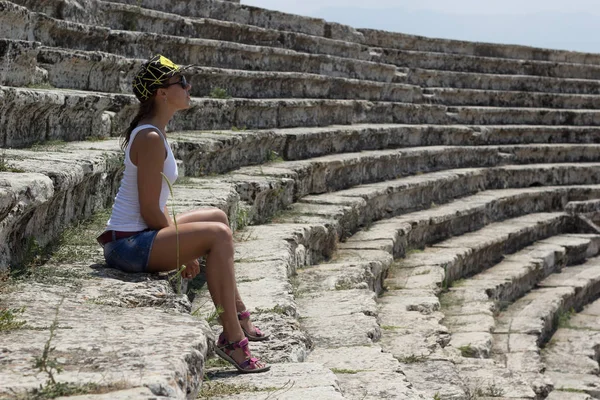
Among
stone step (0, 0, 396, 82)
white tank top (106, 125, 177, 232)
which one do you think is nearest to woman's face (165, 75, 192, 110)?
white tank top (106, 125, 177, 232)

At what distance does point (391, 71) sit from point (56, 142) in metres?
9.79

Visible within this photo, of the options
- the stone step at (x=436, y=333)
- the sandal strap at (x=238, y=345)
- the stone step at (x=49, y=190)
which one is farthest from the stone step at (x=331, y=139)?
the sandal strap at (x=238, y=345)

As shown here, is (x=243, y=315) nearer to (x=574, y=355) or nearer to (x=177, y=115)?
(x=177, y=115)

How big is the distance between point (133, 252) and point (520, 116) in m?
13.4

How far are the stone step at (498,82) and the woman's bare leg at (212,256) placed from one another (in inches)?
473

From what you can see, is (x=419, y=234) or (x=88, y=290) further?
(x=419, y=234)

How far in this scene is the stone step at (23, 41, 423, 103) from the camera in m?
7.49

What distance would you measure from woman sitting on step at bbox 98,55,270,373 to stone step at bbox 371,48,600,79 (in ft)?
37.1

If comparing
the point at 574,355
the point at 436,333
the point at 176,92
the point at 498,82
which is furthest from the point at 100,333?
the point at 498,82

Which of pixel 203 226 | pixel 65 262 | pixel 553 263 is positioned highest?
pixel 203 226

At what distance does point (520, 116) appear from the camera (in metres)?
16.7

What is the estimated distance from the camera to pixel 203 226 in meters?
4.25

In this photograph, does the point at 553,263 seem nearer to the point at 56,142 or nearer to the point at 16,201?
the point at 56,142

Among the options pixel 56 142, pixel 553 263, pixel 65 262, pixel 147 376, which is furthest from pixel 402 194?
pixel 147 376
